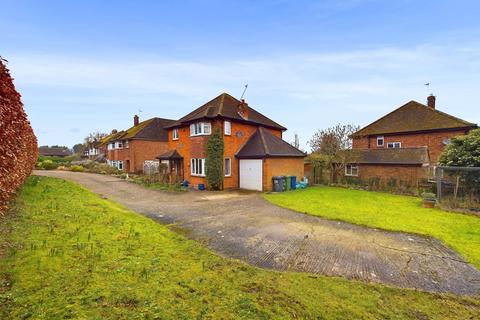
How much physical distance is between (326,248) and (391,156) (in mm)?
20434

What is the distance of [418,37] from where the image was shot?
50.0 feet

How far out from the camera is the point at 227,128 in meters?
19.5

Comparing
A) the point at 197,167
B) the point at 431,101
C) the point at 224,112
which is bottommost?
the point at 197,167

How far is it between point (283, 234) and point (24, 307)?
671 cm

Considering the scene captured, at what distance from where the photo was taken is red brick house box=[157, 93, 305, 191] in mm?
18719

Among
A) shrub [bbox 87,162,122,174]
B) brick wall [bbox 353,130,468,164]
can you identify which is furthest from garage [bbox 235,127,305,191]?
shrub [bbox 87,162,122,174]

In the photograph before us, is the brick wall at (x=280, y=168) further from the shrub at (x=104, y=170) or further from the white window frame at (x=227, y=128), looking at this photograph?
the shrub at (x=104, y=170)

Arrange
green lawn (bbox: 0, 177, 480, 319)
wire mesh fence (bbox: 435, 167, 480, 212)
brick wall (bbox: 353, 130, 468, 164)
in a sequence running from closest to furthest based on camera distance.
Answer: green lawn (bbox: 0, 177, 480, 319), wire mesh fence (bbox: 435, 167, 480, 212), brick wall (bbox: 353, 130, 468, 164)

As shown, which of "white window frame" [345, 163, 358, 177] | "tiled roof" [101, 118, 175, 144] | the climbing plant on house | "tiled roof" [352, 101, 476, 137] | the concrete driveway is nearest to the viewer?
the concrete driveway

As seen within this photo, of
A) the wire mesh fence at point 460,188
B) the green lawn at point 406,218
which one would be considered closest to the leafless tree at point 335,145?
the green lawn at point 406,218

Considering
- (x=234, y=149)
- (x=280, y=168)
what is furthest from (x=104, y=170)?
(x=280, y=168)

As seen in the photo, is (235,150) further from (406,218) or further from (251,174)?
(406,218)

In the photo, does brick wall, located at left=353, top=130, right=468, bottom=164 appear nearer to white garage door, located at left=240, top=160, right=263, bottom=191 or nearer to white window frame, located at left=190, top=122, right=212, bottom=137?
white garage door, located at left=240, top=160, right=263, bottom=191

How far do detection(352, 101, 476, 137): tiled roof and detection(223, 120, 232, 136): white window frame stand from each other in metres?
15.1
